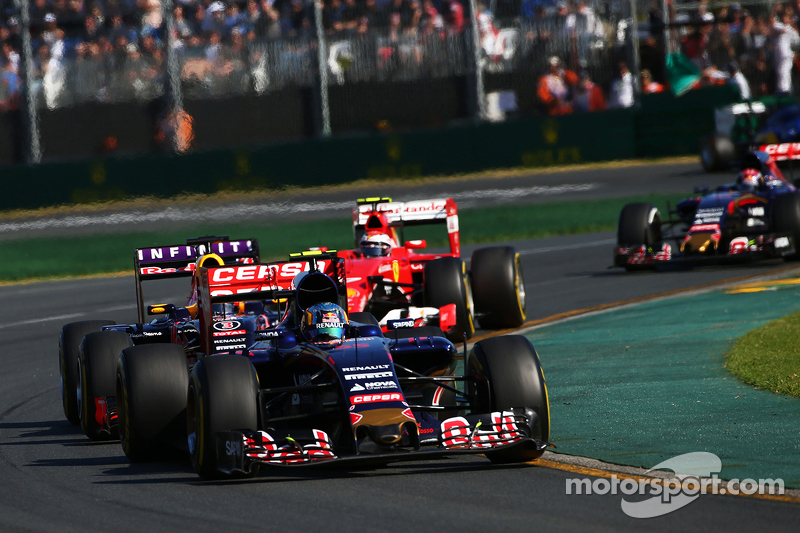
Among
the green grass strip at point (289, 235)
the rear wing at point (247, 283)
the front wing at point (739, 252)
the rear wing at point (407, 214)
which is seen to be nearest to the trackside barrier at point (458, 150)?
the green grass strip at point (289, 235)

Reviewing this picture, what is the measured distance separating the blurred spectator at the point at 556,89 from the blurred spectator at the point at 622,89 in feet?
3.39

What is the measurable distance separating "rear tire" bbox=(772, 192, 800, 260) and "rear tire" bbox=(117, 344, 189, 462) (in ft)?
36.3

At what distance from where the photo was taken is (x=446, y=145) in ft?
100

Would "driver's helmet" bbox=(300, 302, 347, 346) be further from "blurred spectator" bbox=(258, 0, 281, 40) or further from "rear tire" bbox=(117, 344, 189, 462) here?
"blurred spectator" bbox=(258, 0, 281, 40)

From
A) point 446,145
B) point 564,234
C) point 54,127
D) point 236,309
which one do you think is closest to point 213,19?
point 54,127

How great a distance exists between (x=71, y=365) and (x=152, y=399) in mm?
2170

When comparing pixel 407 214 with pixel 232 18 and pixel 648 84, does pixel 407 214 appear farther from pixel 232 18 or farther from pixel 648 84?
pixel 648 84

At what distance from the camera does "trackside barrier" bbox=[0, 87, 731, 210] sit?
29281 millimetres

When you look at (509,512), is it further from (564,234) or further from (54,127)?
(54,127)

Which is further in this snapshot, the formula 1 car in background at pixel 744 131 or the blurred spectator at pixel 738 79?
the blurred spectator at pixel 738 79

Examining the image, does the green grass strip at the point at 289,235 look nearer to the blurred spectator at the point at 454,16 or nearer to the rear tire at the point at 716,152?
the rear tire at the point at 716,152

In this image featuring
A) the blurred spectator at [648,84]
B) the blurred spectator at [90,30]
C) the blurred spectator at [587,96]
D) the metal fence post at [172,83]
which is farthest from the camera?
the blurred spectator at [648,84]

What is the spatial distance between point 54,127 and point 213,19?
4.71 m

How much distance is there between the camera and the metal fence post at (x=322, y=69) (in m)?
29.4
